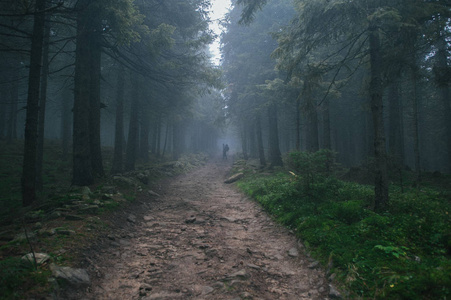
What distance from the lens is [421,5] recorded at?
20.8ft

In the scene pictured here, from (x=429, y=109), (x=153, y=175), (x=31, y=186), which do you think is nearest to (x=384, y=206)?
(x=31, y=186)

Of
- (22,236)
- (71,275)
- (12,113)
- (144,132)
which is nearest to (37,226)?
(22,236)

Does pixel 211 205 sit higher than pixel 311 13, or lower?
lower

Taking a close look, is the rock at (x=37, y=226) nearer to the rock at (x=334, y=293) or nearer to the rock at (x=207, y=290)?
the rock at (x=207, y=290)

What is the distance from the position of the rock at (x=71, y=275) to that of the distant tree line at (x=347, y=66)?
6698 millimetres

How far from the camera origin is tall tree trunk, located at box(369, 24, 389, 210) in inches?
229

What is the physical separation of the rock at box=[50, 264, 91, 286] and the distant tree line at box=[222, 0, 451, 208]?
6.70 m

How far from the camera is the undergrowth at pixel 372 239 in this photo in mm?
2781

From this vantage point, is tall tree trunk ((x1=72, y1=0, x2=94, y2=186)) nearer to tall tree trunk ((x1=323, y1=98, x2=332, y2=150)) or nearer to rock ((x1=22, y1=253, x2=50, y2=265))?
rock ((x1=22, y1=253, x2=50, y2=265))

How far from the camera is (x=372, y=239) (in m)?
4.08

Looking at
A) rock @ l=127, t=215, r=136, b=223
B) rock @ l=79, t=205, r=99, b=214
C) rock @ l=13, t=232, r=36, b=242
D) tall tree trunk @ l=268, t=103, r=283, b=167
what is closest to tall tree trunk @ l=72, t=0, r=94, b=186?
rock @ l=79, t=205, r=99, b=214

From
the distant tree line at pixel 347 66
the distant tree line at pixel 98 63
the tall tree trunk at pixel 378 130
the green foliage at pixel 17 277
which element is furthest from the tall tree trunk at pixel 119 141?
the tall tree trunk at pixel 378 130

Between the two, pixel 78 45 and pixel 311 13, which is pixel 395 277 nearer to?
pixel 311 13

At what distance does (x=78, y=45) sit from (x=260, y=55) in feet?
42.4
